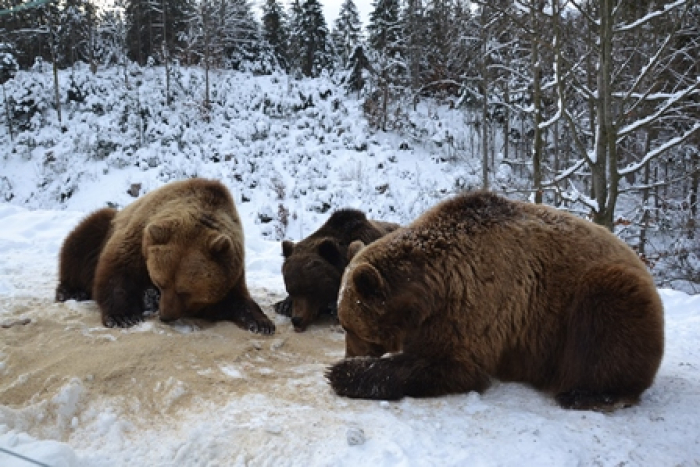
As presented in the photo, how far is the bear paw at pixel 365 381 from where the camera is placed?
3.35 metres

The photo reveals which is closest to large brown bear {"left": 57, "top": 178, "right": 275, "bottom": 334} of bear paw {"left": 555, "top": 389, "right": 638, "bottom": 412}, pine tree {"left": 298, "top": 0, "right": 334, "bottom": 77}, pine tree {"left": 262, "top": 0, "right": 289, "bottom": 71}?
bear paw {"left": 555, "top": 389, "right": 638, "bottom": 412}

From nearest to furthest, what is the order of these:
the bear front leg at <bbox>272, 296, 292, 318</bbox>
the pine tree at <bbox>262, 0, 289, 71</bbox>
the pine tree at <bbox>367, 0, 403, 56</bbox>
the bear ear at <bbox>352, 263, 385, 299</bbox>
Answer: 1. the bear ear at <bbox>352, 263, 385, 299</bbox>
2. the bear front leg at <bbox>272, 296, 292, 318</bbox>
3. the pine tree at <bbox>367, 0, 403, 56</bbox>
4. the pine tree at <bbox>262, 0, 289, 71</bbox>

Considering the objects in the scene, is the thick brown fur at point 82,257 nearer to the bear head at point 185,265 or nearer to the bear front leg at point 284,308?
the bear head at point 185,265

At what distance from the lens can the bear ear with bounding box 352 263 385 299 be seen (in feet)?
11.4

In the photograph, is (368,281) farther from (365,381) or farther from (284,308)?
(284,308)

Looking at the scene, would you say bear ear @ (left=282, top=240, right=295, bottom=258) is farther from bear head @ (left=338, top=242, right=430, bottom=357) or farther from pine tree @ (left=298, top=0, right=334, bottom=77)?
pine tree @ (left=298, top=0, right=334, bottom=77)

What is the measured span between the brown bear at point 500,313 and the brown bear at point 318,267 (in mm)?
1751

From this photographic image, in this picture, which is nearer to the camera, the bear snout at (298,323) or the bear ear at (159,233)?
the bear ear at (159,233)

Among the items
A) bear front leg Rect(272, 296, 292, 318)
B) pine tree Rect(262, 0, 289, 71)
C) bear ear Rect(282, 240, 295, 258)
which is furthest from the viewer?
pine tree Rect(262, 0, 289, 71)

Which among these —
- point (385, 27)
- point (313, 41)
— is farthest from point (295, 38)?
point (385, 27)

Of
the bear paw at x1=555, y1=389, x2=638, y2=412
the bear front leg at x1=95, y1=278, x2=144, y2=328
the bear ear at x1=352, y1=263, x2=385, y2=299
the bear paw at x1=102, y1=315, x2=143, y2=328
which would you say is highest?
the bear ear at x1=352, y1=263, x2=385, y2=299

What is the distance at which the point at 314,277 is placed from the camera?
18.4ft

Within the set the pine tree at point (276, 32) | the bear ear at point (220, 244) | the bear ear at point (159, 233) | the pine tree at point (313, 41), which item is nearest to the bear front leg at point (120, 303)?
the bear ear at point (159, 233)

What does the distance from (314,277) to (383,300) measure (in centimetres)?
217
